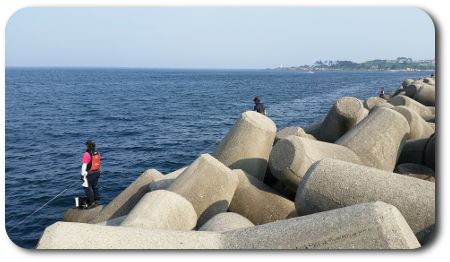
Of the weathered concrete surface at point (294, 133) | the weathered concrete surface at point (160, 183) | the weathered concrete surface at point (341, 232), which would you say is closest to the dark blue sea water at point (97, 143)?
the weathered concrete surface at point (160, 183)

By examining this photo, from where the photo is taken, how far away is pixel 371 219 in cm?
281

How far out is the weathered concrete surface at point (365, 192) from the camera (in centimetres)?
366

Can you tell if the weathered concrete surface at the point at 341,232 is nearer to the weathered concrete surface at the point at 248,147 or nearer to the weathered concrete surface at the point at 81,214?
the weathered concrete surface at the point at 248,147

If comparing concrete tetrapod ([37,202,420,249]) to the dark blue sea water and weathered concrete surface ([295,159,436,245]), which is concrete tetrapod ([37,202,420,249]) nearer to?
weathered concrete surface ([295,159,436,245])

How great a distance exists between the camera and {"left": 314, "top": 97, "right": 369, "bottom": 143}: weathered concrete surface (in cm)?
887

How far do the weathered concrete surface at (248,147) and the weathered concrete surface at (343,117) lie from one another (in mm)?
2725

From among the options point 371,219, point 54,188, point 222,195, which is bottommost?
point 54,188

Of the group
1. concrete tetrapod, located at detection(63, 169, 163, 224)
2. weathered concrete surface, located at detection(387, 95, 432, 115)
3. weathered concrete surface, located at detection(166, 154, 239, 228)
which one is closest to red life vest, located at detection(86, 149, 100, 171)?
concrete tetrapod, located at detection(63, 169, 163, 224)

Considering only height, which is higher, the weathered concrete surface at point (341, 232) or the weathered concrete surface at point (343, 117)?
the weathered concrete surface at point (343, 117)

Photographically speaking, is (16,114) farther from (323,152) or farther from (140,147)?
(323,152)

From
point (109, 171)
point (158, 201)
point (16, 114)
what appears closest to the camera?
point (158, 201)

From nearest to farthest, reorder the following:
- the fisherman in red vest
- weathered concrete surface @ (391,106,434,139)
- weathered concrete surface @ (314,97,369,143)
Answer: weathered concrete surface @ (391,106,434,139) → the fisherman in red vest → weathered concrete surface @ (314,97,369,143)
